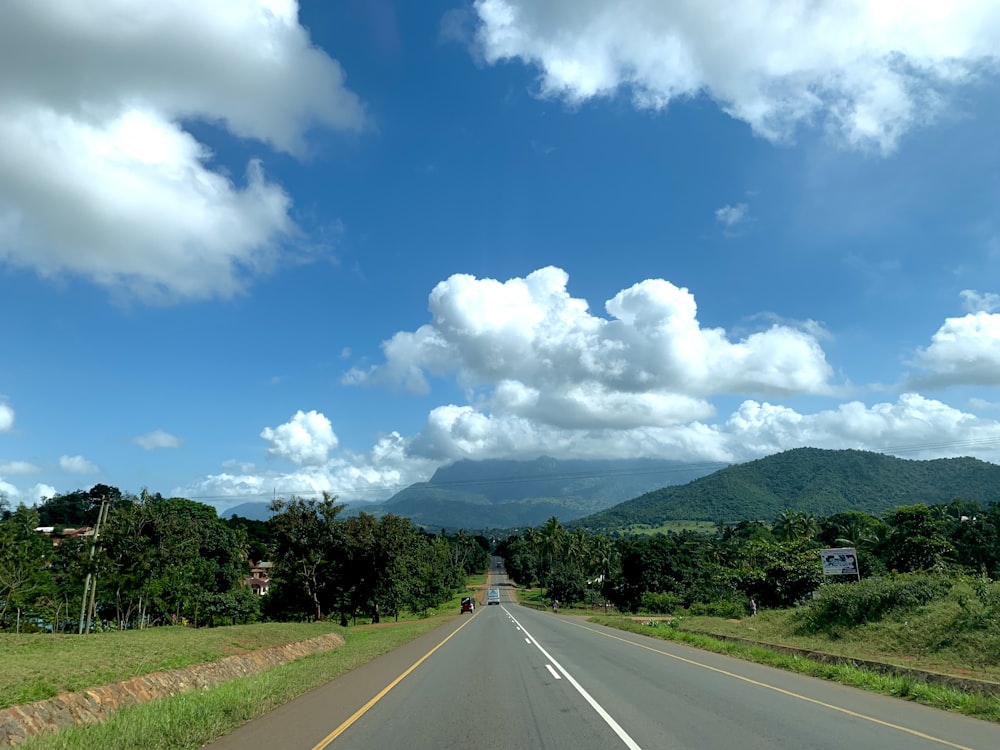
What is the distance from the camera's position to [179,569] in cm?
4375

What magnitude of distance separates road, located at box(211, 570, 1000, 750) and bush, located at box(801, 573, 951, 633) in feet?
32.0

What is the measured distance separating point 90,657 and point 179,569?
33.7 meters

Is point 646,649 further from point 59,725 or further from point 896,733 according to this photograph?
point 59,725

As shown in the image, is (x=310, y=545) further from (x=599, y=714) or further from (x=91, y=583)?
(x=599, y=714)

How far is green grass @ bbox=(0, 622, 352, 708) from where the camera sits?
1038 cm

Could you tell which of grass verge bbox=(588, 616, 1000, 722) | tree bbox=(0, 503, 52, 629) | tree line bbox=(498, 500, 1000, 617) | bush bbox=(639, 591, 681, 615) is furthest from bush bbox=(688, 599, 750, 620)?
tree bbox=(0, 503, 52, 629)

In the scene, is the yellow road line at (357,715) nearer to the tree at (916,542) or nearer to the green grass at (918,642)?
the green grass at (918,642)

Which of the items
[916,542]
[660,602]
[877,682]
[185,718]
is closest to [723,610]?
[660,602]

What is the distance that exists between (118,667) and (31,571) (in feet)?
92.7

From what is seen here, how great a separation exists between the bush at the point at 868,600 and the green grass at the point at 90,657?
2249 centimetres

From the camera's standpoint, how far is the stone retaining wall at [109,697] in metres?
8.90

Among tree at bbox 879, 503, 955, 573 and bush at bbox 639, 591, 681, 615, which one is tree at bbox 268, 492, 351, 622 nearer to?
bush at bbox 639, 591, 681, 615

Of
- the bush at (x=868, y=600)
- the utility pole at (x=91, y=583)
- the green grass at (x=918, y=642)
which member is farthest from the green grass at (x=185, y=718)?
the utility pole at (x=91, y=583)

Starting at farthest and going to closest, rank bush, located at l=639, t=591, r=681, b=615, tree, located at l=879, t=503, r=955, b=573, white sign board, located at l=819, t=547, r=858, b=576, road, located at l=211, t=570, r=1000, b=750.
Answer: bush, located at l=639, t=591, r=681, b=615 < tree, located at l=879, t=503, r=955, b=573 < white sign board, located at l=819, t=547, r=858, b=576 < road, located at l=211, t=570, r=1000, b=750
